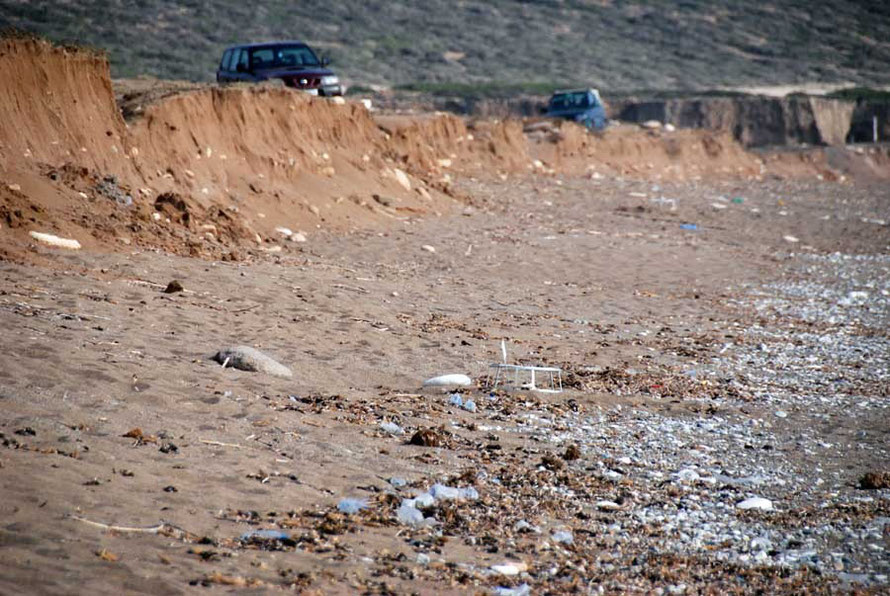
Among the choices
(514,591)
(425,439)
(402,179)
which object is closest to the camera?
(514,591)

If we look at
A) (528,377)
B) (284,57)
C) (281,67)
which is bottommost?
(528,377)

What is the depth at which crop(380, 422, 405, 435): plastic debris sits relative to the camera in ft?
18.7

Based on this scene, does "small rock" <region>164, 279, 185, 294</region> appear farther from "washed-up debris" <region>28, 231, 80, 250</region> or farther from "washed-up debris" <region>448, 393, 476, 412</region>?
"washed-up debris" <region>448, 393, 476, 412</region>

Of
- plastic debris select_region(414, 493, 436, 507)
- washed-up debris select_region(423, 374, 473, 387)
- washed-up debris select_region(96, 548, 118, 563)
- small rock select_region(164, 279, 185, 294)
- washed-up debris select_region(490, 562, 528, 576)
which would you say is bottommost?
washed-up debris select_region(423, 374, 473, 387)

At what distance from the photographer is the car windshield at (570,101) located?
88.5 feet

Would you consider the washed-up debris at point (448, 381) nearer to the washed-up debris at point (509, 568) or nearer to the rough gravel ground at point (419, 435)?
the rough gravel ground at point (419, 435)

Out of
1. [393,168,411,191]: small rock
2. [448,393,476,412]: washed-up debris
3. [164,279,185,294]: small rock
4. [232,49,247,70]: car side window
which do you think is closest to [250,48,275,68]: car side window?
[232,49,247,70]: car side window

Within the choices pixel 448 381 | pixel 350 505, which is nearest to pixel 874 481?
pixel 448 381

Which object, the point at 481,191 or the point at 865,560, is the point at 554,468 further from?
the point at 481,191

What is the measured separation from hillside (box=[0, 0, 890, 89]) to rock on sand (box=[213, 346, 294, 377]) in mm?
29467

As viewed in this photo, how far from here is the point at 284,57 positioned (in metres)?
18.4

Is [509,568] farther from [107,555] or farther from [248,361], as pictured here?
[248,361]

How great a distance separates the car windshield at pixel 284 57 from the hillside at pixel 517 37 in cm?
1681

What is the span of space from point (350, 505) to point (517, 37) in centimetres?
4878
